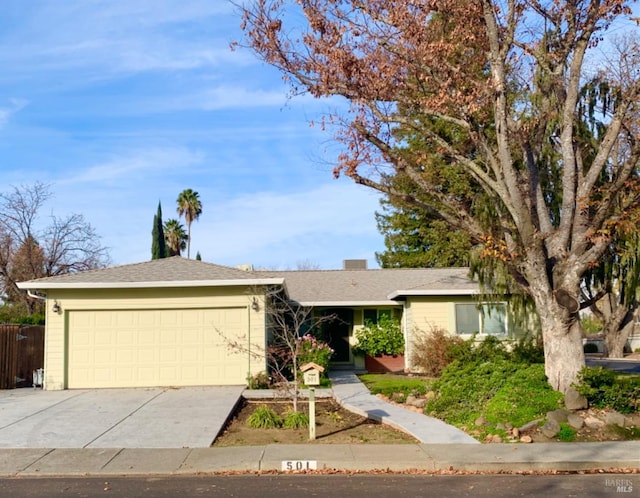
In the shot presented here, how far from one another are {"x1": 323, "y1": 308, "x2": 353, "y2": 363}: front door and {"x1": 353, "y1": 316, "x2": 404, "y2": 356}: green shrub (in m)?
0.99

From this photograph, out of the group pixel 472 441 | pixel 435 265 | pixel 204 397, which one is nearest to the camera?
pixel 472 441

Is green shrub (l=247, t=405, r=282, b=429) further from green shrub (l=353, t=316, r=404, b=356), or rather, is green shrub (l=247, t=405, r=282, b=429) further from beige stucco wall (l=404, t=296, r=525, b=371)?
green shrub (l=353, t=316, r=404, b=356)

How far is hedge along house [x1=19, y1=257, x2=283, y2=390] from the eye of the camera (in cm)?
1772

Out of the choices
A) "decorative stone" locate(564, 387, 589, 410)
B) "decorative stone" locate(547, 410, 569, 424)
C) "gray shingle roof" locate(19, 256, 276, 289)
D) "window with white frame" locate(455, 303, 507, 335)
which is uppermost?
"gray shingle roof" locate(19, 256, 276, 289)

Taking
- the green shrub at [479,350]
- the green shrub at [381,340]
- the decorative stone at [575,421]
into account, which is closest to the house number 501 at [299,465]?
the decorative stone at [575,421]

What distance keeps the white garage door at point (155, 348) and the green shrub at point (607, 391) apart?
30.0 ft

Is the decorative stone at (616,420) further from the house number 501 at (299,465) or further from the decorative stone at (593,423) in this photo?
the house number 501 at (299,465)

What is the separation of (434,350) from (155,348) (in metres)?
Result: 8.65

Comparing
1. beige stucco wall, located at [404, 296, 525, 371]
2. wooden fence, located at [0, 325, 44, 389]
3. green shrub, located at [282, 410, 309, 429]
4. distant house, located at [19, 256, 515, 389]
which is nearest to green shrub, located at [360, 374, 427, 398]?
beige stucco wall, located at [404, 296, 525, 371]

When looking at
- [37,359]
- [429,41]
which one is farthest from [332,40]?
[37,359]

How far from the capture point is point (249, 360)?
1794 cm

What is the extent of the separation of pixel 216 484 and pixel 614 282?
11868 mm

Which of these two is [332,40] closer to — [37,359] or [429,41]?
[429,41]

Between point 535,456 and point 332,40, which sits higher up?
point 332,40
